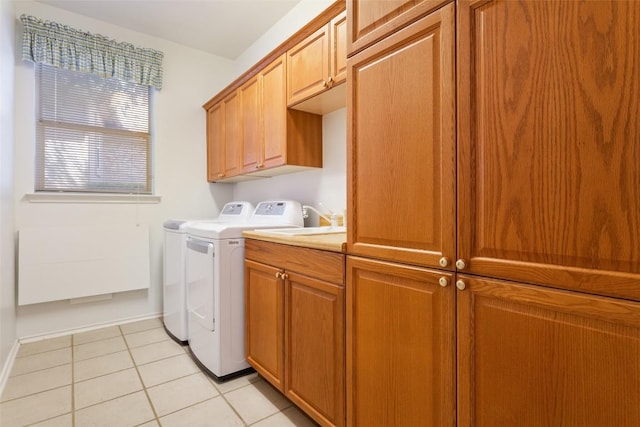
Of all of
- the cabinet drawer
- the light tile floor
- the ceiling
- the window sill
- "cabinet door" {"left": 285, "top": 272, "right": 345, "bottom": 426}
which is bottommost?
the light tile floor

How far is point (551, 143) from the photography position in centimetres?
71

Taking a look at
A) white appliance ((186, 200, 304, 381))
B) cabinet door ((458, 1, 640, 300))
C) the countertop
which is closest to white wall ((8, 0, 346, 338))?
the countertop

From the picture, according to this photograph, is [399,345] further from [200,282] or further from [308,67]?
[308,67]

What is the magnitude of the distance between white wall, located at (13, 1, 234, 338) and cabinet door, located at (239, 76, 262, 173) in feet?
2.90

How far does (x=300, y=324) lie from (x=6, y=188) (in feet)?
7.19

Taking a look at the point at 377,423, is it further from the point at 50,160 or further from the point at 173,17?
the point at 173,17

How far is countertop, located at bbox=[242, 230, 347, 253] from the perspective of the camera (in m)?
1.27

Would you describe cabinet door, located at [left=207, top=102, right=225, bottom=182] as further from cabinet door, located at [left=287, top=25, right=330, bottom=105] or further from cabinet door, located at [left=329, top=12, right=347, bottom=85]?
cabinet door, located at [left=329, top=12, right=347, bottom=85]

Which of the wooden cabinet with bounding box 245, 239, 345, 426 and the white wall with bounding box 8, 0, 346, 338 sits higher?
the white wall with bounding box 8, 0, 346, 338

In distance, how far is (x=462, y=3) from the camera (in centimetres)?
86

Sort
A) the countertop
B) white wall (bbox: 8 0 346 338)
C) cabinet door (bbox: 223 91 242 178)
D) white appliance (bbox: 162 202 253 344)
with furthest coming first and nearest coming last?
cabinet door (bbox: 223 91 242 178)
white wall (bbox: 8 0 346 338)
white appliance (bbox: 162 202 253 344)
the countertop

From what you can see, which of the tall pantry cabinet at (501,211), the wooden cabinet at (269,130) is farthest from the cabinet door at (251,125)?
the tall pantry cabinet at (501,211)

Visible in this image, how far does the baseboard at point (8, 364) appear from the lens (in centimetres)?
185

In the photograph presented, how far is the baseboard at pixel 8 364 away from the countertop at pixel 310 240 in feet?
5.42
